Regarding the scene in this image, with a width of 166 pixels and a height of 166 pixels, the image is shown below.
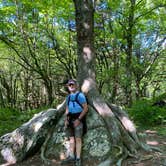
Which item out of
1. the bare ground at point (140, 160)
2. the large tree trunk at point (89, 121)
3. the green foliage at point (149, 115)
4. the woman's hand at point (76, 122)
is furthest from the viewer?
the green foliage at point (149, 115)

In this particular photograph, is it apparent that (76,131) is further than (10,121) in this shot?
No

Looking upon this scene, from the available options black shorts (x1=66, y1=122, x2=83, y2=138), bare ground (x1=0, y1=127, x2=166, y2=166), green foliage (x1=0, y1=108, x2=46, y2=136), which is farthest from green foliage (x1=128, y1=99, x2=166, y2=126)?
black shorts (x1=66, y1=122, x2=83, y2=138)

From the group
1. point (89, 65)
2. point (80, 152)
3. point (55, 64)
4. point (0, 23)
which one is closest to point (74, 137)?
point (80, 152)

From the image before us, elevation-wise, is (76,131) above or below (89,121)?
below

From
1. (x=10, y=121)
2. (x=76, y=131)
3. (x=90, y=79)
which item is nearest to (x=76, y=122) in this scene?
(x=76, y=131)

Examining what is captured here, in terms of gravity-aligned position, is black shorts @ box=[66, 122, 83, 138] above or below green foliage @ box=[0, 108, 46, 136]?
above

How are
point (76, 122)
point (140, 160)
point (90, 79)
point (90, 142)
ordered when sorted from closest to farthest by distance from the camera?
1. point (140, 160)
2. point (76, 122)
3. point (90, 142)
4. point (90, 79)

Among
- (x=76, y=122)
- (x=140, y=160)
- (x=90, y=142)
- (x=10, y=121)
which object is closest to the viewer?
(x=140, y=160)

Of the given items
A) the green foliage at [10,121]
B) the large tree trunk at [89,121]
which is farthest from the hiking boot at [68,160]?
the green foliage at [10,121]

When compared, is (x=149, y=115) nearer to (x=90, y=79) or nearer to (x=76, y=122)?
(x=90, y=79)

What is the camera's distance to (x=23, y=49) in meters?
19.0

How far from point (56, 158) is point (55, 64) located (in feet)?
61.1

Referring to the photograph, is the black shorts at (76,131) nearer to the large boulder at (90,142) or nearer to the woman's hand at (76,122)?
the woman's hand at (76,122)

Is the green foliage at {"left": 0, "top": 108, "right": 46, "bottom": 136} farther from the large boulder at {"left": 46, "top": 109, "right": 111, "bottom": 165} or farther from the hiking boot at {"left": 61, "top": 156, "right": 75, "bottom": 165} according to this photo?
the hiking boot at {"left": 61, "top": 156, "right": 75, "bottom": 165}
